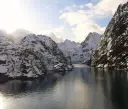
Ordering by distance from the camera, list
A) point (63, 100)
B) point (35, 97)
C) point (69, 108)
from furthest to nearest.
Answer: point (35, 97)
point (63, 100)
point (69, 108)

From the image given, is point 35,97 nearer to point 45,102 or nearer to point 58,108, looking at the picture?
point 45,102

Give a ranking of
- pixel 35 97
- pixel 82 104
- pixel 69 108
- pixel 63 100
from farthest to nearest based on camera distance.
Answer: pixel 35 97, pixel 63 100, pixel 82 104, pixel 69 108

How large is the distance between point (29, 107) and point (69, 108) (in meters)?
23.5

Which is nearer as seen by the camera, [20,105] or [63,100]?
[20,105]

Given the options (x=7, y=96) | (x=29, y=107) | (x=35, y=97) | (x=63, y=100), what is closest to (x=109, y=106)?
(x=63, y=100)

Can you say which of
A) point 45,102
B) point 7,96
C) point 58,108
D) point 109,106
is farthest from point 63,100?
point 7,96

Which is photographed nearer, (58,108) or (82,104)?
(58,108)

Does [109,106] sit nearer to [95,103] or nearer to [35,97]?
[95,103]

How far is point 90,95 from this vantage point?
15538 centimetres

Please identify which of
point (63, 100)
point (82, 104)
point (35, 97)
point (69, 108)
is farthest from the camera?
point (35, 97)

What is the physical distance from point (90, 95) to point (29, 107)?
47.4 meters

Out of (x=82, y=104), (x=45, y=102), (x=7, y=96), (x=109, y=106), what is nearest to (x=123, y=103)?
(x=109, y=106)

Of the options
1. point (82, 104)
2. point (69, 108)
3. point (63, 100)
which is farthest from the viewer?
point (63, 100)

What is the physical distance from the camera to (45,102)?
452 ft
